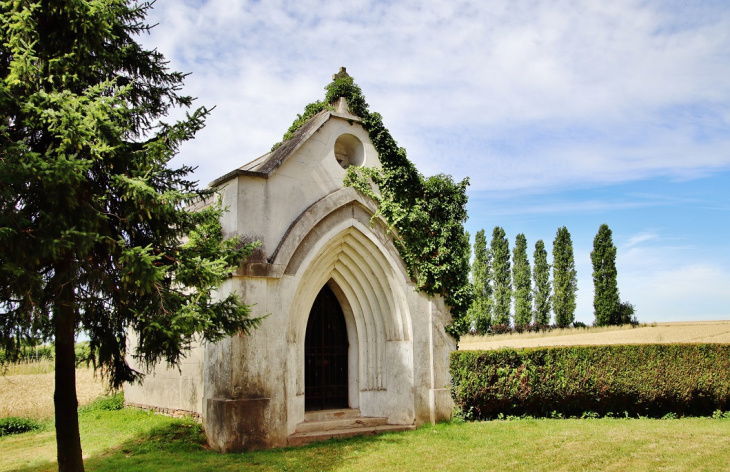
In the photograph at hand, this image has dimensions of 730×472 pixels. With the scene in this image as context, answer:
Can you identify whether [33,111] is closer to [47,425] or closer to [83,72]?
[83,72]

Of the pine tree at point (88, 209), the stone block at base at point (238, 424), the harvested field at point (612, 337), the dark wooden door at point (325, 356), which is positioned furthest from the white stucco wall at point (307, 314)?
the harvested field at point (612, 337)

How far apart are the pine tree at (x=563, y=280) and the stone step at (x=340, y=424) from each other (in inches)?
1279

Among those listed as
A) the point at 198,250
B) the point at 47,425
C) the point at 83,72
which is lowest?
the point at 47,425

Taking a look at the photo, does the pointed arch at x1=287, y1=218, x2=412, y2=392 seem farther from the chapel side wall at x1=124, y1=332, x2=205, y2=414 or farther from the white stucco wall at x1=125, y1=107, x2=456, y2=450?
→ the chapel side wall at x1=124, y1=332, x2=205, y2=414

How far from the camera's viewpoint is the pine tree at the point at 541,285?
4216 centimetres

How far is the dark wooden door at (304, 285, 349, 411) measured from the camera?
38.3ft

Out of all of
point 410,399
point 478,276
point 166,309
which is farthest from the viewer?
point 478,276

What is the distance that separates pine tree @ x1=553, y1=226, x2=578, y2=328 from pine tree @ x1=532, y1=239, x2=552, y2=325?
3.16ft

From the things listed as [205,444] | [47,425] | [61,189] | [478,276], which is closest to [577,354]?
[205,444]

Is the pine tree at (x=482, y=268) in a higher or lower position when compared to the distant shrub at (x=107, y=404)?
higher

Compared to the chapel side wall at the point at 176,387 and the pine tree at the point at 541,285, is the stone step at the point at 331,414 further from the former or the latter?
the pine tree at the point at 541,285

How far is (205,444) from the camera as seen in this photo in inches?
384

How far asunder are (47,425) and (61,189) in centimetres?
887

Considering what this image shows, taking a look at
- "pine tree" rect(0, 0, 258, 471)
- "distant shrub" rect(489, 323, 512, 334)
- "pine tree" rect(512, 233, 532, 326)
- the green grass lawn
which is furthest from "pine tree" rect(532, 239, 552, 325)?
"pine tree" rect(0, 0, 258, 471)
